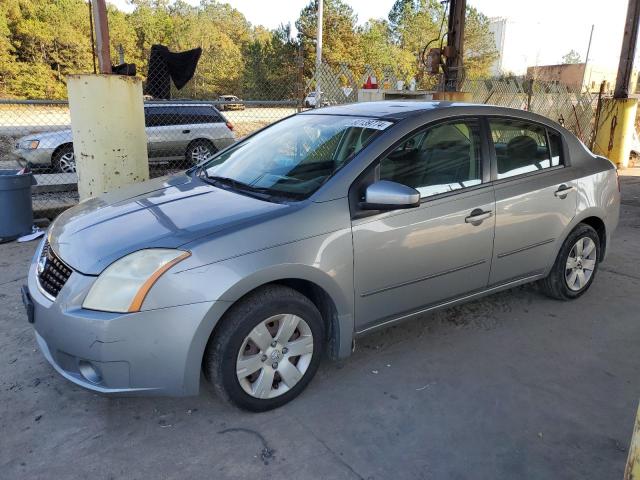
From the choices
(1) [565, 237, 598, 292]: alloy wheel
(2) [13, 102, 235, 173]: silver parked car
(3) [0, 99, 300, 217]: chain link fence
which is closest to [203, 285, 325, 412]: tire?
(1) [565, 237, 598, 292]: alloy wheel

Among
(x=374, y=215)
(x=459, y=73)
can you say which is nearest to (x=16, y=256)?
→ (x=374, y=215)

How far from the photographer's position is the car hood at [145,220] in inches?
103

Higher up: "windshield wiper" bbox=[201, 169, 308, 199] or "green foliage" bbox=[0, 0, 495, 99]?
"green foliage" bbox=[0, 0, 495, 99]

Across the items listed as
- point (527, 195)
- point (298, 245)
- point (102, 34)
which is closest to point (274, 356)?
point (298, 245)

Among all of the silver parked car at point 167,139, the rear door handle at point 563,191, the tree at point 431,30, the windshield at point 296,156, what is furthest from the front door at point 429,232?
the tree at point 431,30

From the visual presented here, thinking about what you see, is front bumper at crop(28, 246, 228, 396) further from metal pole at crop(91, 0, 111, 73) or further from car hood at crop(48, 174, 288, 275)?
metal pole at crop(91, 0, 111, 73)

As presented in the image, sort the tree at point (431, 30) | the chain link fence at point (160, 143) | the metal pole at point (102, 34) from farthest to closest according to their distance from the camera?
the tree at point (431, 30) < the chain link fence at point (160, 143) < the metal pole at point (102, 34)

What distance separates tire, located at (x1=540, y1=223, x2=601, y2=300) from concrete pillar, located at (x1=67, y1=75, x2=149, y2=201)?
4034mm

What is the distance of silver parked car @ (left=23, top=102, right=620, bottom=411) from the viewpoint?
8.23ft

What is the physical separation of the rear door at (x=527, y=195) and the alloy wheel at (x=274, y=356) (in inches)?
61.7

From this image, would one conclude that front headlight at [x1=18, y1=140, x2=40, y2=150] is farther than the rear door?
Yes

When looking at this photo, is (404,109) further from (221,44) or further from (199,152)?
(221,44)

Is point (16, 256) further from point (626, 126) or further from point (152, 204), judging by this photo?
point (626, 126)

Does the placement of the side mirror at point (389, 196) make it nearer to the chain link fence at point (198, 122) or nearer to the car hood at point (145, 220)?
the car hood at point (145, 220)
